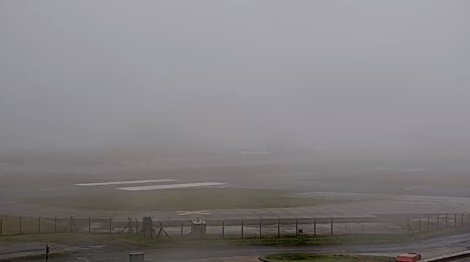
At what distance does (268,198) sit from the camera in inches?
1768

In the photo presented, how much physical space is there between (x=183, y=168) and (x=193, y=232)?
5835 cm

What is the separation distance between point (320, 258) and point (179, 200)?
22.8 m

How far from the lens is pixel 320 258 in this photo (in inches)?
829

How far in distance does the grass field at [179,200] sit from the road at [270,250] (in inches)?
569

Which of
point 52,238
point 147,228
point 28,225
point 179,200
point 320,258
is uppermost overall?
point 179,200

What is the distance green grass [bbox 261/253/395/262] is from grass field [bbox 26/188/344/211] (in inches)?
647

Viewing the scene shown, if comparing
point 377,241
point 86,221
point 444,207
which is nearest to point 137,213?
point 86,221

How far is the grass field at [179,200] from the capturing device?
3844 cm

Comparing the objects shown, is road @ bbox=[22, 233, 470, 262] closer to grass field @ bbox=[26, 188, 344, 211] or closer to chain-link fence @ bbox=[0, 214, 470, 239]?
chain-link fence @ bbox=[0, 214, 470, 239]

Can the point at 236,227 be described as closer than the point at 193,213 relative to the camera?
Yes

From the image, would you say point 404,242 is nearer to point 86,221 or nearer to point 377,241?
point 377,241

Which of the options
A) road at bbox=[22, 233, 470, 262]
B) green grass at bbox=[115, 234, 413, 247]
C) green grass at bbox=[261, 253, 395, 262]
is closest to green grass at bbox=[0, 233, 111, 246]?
green grass at bbox=[115, 234, 413, 247]

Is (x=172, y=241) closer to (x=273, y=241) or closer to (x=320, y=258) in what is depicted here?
(x=273, y=241)

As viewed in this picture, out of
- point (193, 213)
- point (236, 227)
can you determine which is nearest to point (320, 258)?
point (236, 227)
